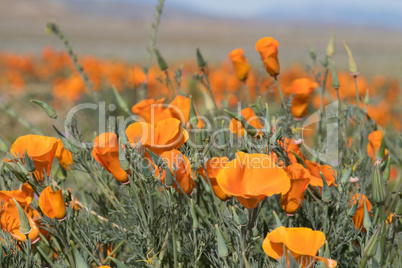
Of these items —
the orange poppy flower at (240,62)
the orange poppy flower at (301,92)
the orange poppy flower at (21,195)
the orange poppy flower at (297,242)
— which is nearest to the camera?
the orange poppy flower at (297,242)

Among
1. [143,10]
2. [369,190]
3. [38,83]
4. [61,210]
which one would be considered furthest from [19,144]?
[143,10]

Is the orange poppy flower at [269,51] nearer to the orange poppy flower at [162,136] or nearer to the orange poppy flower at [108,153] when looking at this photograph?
the orange poppy flower at [162,136]

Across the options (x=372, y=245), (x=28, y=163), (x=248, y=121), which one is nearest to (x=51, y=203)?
(x=28, y=163)

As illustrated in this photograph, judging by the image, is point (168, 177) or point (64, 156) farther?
point (64, 156)

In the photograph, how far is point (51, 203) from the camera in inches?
33.3

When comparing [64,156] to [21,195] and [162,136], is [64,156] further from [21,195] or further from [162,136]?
[162,136]

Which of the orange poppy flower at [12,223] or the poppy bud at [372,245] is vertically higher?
the poppy bud at [372,245]

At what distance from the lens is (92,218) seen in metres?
1.17

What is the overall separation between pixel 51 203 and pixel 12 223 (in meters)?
0.19

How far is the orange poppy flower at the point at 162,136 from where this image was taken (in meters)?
0.90

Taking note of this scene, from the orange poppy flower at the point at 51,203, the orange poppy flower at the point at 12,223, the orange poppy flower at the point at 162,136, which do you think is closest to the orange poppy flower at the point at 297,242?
the orange poppy flower at the point at 162,136

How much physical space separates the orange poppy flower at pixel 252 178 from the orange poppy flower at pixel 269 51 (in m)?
0.46

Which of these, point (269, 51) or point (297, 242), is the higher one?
point (269, 51)

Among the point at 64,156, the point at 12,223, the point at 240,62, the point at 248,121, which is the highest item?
the point at 240,62
